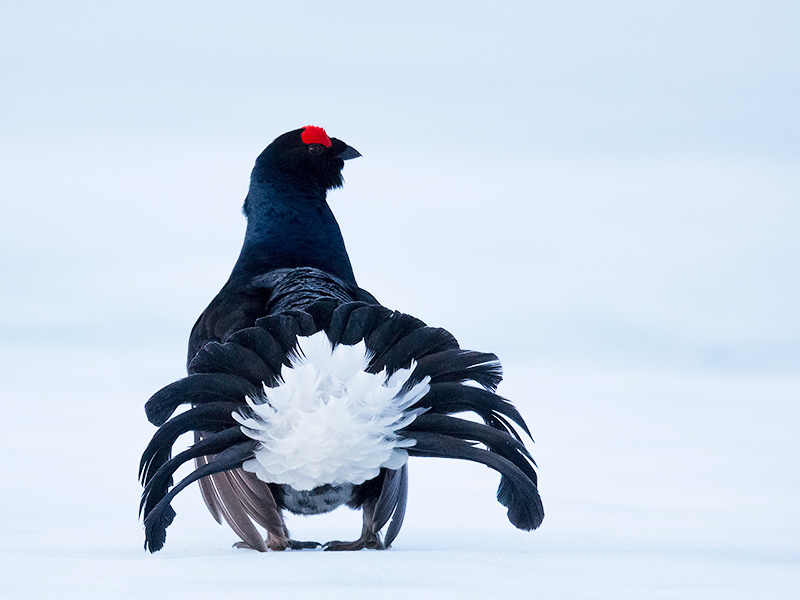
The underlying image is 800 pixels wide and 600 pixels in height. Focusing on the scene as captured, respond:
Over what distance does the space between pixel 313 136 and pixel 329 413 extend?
1.75 m

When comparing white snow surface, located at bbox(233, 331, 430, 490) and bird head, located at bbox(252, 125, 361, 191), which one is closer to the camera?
white snow surface, located at bbox(233, 331, 430, 490)

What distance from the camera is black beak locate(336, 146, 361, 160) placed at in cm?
446

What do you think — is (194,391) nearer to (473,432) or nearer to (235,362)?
(235,362)

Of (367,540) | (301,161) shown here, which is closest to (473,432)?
(367,540)

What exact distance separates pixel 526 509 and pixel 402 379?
19.5 inches

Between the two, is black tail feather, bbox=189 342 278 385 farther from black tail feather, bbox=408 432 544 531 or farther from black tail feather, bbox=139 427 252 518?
black tail feather, bbox=408 432 544 531

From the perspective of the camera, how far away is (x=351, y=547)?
326 centimetres

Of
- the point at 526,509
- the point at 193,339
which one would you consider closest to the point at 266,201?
the point at 193,339

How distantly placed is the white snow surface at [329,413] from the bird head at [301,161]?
150 centimetres

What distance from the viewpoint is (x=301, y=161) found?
4.31 meters

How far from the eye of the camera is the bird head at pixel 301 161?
4.27 m

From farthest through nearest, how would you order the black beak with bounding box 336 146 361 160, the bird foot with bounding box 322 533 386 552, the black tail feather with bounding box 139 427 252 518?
the black beak with bounding box 336 146 361 160, the bird foot with bounding box 322 533 386 552, the black tail feather with bounding box 139 427 252 518

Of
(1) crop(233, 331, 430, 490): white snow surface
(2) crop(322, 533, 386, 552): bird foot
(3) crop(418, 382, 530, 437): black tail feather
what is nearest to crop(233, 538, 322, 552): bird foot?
(2) crop(322, 533, 386, 552): bird foot

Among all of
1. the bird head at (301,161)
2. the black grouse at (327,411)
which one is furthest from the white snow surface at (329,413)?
the bird head at (301,161)
